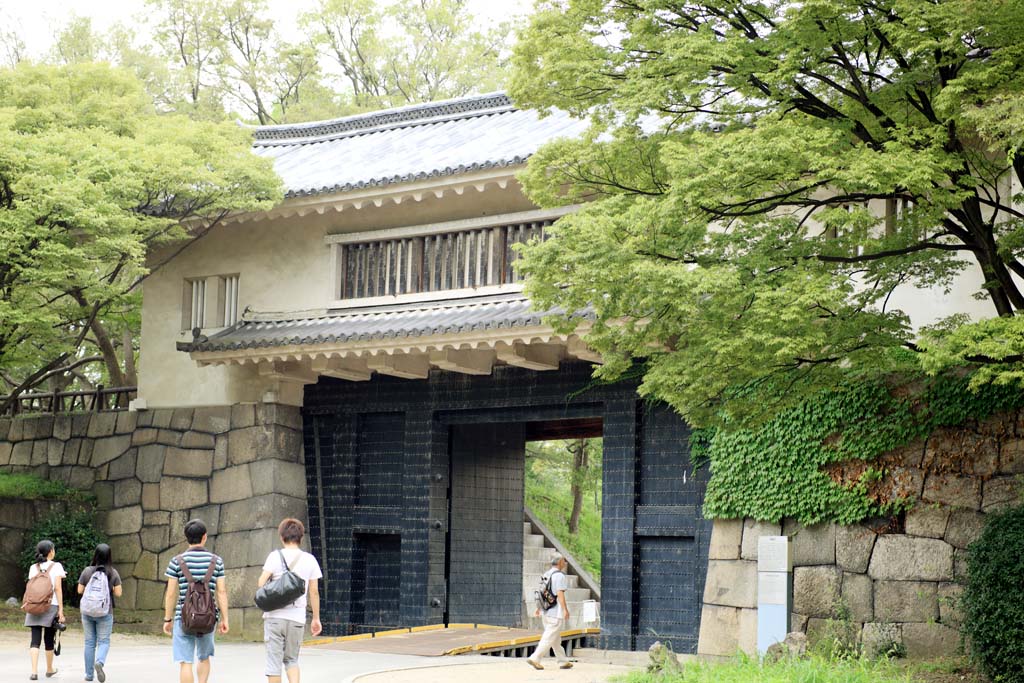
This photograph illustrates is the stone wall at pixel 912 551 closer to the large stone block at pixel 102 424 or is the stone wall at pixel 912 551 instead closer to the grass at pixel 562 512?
the large stone block at pixel 102 424

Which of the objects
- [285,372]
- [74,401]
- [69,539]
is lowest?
[69,539]

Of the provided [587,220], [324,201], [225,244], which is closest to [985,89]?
[587,220]

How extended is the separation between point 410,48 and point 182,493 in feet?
65.1

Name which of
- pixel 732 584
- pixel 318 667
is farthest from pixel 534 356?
pixel 318 667

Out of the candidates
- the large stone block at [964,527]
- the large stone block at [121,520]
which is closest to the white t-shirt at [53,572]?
the large stone block at [121,520]

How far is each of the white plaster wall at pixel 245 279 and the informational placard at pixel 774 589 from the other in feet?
22.6

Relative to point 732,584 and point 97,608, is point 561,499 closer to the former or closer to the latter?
point 732,584

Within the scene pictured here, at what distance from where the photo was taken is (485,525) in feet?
65.0

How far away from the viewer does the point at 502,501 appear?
20.3 m

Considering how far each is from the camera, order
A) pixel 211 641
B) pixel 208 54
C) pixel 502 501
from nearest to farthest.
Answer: pixel 211 641, pixel 502 501, pixel 208 54

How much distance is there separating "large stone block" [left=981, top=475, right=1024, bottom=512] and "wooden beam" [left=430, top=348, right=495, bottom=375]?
7.16 meters

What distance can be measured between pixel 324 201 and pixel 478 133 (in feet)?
10.9

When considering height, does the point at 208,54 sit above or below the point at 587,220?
above

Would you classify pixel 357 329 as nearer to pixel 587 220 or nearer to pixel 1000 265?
pixel 587 220
